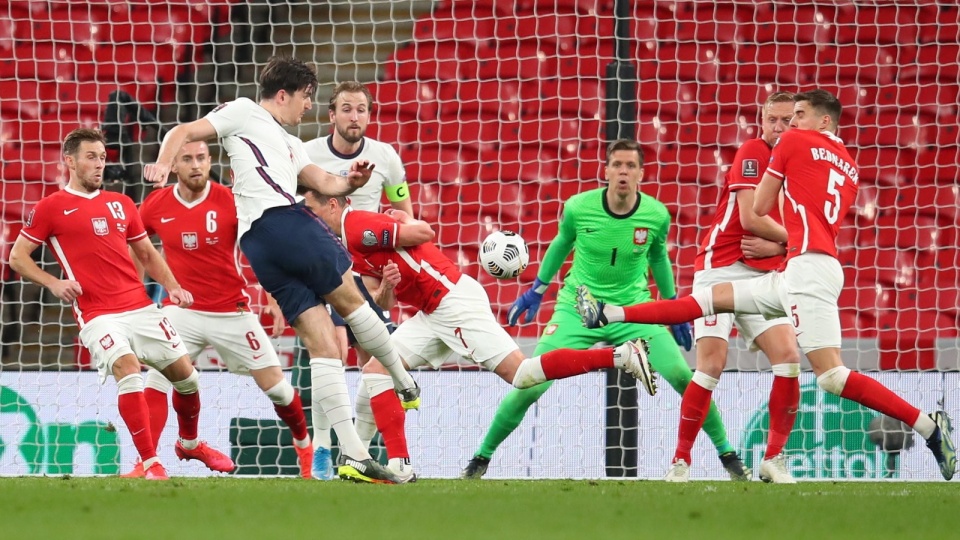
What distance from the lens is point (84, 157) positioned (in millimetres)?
6176

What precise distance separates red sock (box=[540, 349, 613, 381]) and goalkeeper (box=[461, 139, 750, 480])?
2.76 feet

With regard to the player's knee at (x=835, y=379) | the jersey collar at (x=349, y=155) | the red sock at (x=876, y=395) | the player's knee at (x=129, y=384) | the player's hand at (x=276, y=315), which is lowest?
the player's knee at (x=129, y=384)

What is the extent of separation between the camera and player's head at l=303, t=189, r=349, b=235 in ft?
20.0

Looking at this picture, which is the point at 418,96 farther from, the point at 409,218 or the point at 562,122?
the point at 409,218

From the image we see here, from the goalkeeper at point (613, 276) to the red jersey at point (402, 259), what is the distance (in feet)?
2.61

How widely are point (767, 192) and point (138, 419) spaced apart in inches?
119

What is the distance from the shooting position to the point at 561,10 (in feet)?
32.3

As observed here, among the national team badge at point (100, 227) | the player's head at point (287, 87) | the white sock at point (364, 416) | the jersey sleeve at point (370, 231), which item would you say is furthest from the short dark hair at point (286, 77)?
the white sock at point (364, 416)

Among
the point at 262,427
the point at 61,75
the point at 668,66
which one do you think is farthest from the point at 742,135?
the point at 61,75

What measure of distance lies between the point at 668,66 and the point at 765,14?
85cm

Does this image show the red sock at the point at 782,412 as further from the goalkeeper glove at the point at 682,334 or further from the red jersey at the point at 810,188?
the goalkeeper glove at the point at 682,334

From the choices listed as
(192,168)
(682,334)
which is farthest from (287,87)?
(682,334)

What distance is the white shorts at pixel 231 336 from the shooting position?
6617 millimetres

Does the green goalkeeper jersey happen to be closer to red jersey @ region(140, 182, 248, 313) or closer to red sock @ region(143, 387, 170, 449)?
red jersey @ region(140, 182, 248, 313)
